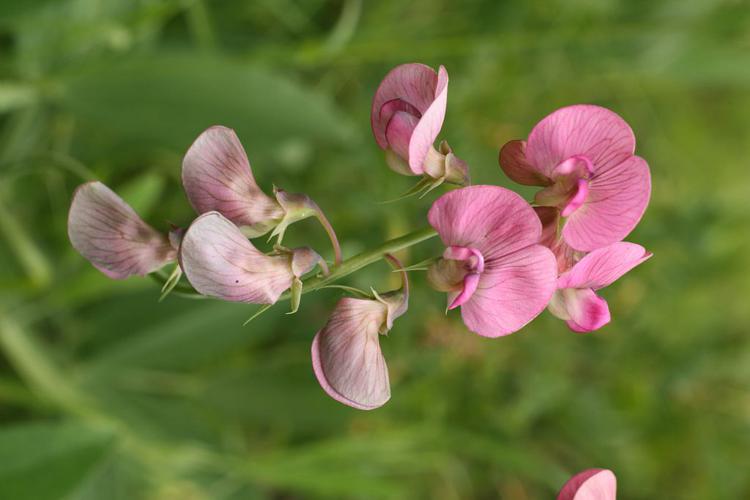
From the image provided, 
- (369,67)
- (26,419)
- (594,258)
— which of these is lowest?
(26,419)

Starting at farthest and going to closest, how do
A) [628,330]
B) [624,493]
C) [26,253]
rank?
[624,493], [628,330], [26,253]

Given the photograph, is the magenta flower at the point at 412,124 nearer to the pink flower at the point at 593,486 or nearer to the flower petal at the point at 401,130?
the flower petal at the point at 401,130

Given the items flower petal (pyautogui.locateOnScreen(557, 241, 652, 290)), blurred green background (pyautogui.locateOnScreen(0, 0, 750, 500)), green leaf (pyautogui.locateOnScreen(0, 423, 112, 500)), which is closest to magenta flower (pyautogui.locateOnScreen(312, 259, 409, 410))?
flower petal (pyautogui.locateOnScreen(557, 241, 652, 290))

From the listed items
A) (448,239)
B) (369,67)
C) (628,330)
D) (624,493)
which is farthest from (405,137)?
(624,493)

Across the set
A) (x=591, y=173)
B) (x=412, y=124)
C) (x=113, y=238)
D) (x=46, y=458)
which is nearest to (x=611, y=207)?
(x=591, y=173)

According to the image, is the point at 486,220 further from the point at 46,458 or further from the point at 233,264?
the point at 46,458

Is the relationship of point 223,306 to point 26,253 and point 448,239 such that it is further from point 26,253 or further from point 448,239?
point 448,239

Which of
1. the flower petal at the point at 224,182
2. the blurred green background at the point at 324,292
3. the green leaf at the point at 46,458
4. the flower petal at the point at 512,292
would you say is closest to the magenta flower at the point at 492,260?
the flower petal at the point at 512,292
